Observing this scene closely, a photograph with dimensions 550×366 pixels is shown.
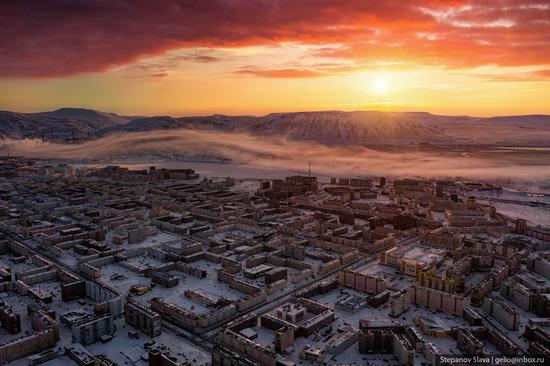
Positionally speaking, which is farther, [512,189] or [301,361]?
[512,189]

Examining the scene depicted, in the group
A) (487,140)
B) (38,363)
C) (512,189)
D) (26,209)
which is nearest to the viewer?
(38,363)

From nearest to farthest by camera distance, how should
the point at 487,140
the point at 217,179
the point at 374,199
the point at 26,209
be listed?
the point at 26,209 < the point at 374,199 < the point at 217,179 < the point at 487,140

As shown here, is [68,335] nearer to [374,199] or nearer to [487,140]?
[374,199]

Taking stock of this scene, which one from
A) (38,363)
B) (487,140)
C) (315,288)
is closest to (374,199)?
(315,288)

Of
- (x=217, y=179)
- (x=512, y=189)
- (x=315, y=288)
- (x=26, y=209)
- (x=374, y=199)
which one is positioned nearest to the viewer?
(x=315, y=288)

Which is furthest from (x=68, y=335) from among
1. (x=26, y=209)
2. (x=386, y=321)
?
(x=26, y=209)

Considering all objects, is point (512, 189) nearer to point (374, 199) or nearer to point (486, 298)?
point (374, 199)
